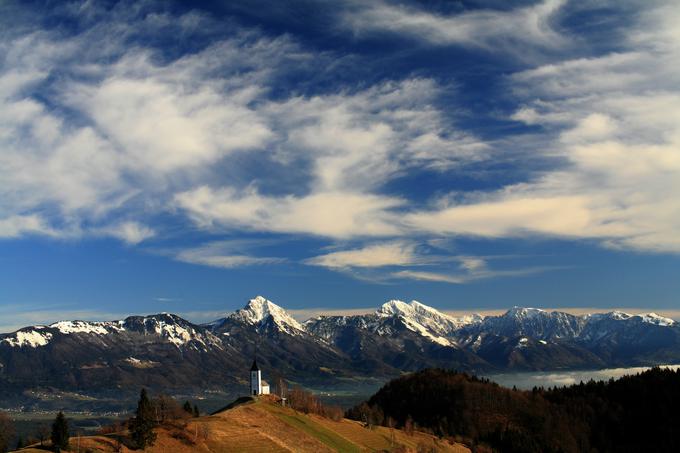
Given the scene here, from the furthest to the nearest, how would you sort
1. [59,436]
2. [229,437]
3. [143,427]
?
[229,437], [143,427], [59,436]

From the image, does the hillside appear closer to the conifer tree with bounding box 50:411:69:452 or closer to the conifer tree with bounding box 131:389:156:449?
the conifer tree with bounding box 131:389:156:449

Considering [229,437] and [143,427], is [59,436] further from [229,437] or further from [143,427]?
[229,437]

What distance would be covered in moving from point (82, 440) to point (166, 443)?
2110 cm

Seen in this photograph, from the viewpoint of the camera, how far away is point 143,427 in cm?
14612

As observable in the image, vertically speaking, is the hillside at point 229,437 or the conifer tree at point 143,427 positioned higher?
the conifer tree at point 143,427

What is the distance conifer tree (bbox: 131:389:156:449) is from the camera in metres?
145

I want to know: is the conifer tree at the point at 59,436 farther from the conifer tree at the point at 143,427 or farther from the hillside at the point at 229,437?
the conifer tree at the point at 143,427

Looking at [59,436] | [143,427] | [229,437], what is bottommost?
[229,437]

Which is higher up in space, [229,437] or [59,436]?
[59,436]

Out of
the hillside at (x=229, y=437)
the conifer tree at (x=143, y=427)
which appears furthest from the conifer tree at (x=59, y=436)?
the conifer tree at (x=143, y=427)

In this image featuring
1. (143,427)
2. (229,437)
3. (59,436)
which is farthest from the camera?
(229,437)

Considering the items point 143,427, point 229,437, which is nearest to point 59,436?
point 143,427

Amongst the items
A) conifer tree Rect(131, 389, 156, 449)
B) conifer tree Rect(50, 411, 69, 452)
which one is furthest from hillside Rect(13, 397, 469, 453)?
conifer tree Rect(50, 411, 69, 452)

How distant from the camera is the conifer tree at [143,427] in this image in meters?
145
